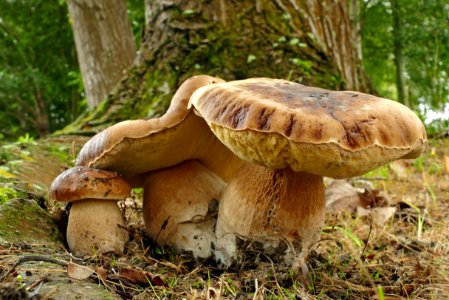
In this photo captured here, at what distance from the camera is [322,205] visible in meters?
1.96

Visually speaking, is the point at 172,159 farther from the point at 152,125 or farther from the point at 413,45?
the point at 413,45

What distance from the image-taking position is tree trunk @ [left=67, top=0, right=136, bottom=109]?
6730 mm

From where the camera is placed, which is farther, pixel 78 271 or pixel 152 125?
pixel 152 125

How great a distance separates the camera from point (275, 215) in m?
1.85

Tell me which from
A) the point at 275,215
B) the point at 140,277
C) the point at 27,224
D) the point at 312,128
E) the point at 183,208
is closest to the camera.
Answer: the point at 312,128

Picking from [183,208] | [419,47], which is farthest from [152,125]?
[419,47]

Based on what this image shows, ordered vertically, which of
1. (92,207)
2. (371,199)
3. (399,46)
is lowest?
(371,199)

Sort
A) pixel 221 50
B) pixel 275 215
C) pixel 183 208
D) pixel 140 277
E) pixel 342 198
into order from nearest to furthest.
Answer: pixel 140 277
pixel 275 215
pixel 183 208
pixel 342 198
pixel 221 50

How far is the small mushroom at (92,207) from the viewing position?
6.38 feet

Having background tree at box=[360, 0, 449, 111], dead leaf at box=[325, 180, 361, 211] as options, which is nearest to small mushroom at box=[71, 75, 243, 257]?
dead leaf at box=[325, 180, 361, 211]

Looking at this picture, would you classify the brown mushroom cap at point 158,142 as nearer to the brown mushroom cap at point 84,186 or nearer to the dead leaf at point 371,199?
the brown mushroom cap at point 84,186

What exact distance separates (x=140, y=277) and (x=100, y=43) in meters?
5.86

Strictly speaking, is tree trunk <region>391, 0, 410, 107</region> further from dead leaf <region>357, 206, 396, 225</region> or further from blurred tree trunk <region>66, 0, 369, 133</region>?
dead leaf <region>357, 206, 396, 225</region>

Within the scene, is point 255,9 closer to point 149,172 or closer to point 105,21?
point 149,172
